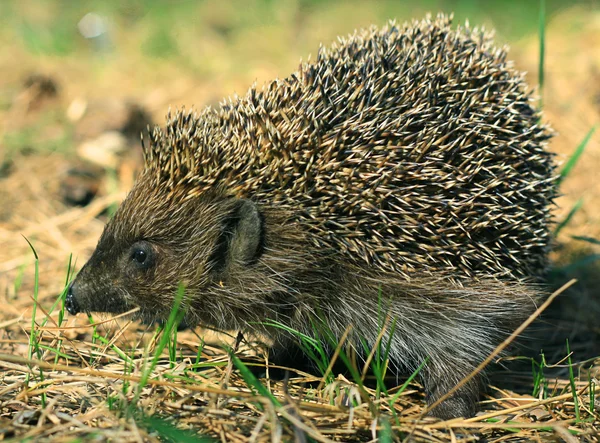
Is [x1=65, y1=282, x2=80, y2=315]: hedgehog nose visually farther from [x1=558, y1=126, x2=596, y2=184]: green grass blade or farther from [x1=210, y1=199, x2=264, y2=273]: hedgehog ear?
[x1=558, y1=126, x2=596, y2=184]: green grass blade

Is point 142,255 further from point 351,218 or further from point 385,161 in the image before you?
point 385,161

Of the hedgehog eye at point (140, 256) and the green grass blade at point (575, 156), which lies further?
the green grass blade at point (575, 156)

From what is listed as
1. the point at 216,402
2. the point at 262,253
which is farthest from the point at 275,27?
the point at 216,402

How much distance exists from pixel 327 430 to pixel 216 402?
0.53m

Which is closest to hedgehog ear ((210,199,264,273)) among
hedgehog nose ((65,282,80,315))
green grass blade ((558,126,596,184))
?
hedgehog nose ((65,282,80,315))

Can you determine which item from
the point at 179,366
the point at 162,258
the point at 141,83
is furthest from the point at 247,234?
the point at 141,83

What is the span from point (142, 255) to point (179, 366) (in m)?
0.74

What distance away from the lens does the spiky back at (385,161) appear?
3.49m

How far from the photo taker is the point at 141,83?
9.41 metres

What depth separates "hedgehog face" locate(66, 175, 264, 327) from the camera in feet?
12.1

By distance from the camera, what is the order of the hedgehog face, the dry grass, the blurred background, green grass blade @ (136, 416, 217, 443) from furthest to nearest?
1. the blurred background
2. the hedgehog face
3. the dry grass
4. green grass blade @ (136, 416, 217, 443)

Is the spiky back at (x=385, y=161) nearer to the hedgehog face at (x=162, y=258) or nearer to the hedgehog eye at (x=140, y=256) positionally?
the hedgehog face at (x=162, y=258)

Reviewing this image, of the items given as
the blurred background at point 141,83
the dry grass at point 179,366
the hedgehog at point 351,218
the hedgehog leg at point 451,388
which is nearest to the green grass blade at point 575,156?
the blurred background at point 141,83

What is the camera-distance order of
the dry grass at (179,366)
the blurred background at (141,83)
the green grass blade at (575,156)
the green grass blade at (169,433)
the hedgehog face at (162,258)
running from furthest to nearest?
the blurred background at (141,83), the green grass blade at (575,156), the hedgehog face at (162,258), the dry grass at (179,366), the green grass blade at (169,433)
